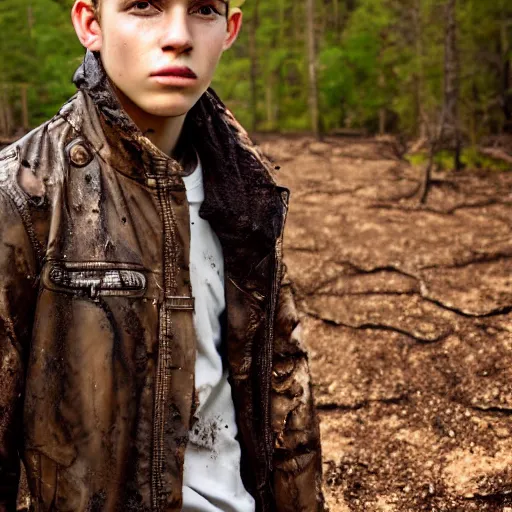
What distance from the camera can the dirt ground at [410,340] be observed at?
102 inches

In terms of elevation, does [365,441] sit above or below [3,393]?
below

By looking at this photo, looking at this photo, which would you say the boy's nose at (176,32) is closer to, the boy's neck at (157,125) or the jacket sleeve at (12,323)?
the boy's neck at (157,125)

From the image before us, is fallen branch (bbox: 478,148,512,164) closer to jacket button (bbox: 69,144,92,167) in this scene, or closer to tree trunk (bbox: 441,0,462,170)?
tree trunk (bbox: 441,0,462,170)

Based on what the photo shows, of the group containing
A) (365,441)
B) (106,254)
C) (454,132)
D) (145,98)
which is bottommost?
(365,441)

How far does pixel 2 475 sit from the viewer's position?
1074 mm

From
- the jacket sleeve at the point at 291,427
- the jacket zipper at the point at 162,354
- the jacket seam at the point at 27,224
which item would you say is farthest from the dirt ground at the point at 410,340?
the jacket seam at the point at 27,224

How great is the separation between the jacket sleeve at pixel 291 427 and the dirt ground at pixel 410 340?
1018 mm

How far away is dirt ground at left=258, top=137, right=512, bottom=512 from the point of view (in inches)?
102

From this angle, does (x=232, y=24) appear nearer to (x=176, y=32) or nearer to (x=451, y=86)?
(x=176, y=32)

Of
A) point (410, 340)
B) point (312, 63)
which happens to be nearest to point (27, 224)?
point (410, 340)

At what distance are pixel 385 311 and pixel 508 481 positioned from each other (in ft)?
5.35

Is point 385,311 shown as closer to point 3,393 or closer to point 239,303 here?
point 239,303

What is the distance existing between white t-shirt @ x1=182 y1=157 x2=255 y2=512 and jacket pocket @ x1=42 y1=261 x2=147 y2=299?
181 millimetres

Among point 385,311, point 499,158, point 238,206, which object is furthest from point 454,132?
point 238,206
